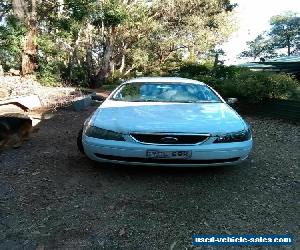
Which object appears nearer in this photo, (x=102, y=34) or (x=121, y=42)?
(x=102, y=34)

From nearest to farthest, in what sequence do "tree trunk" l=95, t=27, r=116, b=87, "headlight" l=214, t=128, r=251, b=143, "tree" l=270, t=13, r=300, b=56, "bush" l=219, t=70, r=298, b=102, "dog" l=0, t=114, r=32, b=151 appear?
1. "headlight" l=214, t=128, r=251, b=143
2. "dog" l=0, t=114, r=32, b=151
3. "bush" l=219, t=70, r=298, b=102
4. "tree trunk" l=95, t=27, r=116, b=87
5. "tree" l=270, t=13, r=300, b=56

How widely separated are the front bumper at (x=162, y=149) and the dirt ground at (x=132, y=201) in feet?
1.03

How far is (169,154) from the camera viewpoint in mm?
4129

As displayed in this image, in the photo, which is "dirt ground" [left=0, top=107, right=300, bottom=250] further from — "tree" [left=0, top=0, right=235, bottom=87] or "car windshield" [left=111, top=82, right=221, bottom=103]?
"tree" [left=0, top=0, right=235, bottom=87]

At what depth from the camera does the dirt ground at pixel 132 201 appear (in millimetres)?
3268

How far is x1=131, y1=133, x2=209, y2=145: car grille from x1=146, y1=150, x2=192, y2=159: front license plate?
117 millimetres

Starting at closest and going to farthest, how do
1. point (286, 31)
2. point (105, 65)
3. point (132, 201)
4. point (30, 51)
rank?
point (132, 201), point (30, 51), point (105, 65), point (286, 31)

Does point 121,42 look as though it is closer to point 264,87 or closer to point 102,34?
point 102,34

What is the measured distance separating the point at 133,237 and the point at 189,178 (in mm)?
1515

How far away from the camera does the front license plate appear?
412 centimetres

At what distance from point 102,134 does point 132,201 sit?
0.87 meters

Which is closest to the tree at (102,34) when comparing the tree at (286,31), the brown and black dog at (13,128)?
the brown and black dog at (13,128)

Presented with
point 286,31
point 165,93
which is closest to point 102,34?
point 165,93

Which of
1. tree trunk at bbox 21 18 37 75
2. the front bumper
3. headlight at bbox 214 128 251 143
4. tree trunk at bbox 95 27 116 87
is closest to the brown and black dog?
the front bumper
